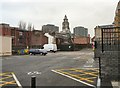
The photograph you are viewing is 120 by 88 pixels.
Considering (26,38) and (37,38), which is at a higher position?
(37,38)

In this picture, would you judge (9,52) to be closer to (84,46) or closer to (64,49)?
(64,49)

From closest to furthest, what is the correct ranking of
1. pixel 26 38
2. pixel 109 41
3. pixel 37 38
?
1. pixel 109 41
2. pixel 26 38
3. pixel 37 38

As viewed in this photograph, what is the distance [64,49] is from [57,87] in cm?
6146

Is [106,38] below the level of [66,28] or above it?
below

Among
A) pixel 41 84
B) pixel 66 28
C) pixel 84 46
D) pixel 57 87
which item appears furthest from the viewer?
pixel 66 28

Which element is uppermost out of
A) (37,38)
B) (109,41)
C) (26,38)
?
(37,38)

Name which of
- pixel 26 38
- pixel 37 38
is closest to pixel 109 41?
pixel 26 38

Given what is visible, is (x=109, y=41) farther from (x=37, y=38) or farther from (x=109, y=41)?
(x=37, y=38)

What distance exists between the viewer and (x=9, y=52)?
40094 millimetres

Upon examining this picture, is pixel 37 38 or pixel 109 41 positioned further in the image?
pixel 37 38

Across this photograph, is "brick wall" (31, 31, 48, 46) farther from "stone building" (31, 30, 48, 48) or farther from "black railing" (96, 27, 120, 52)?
"black railing" (96, 27, 120, 52)

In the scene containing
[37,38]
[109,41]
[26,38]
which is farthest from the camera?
[37,38]

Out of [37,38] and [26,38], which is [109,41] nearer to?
[26,38]

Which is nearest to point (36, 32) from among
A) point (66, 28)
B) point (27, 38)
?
point (27, 38)
